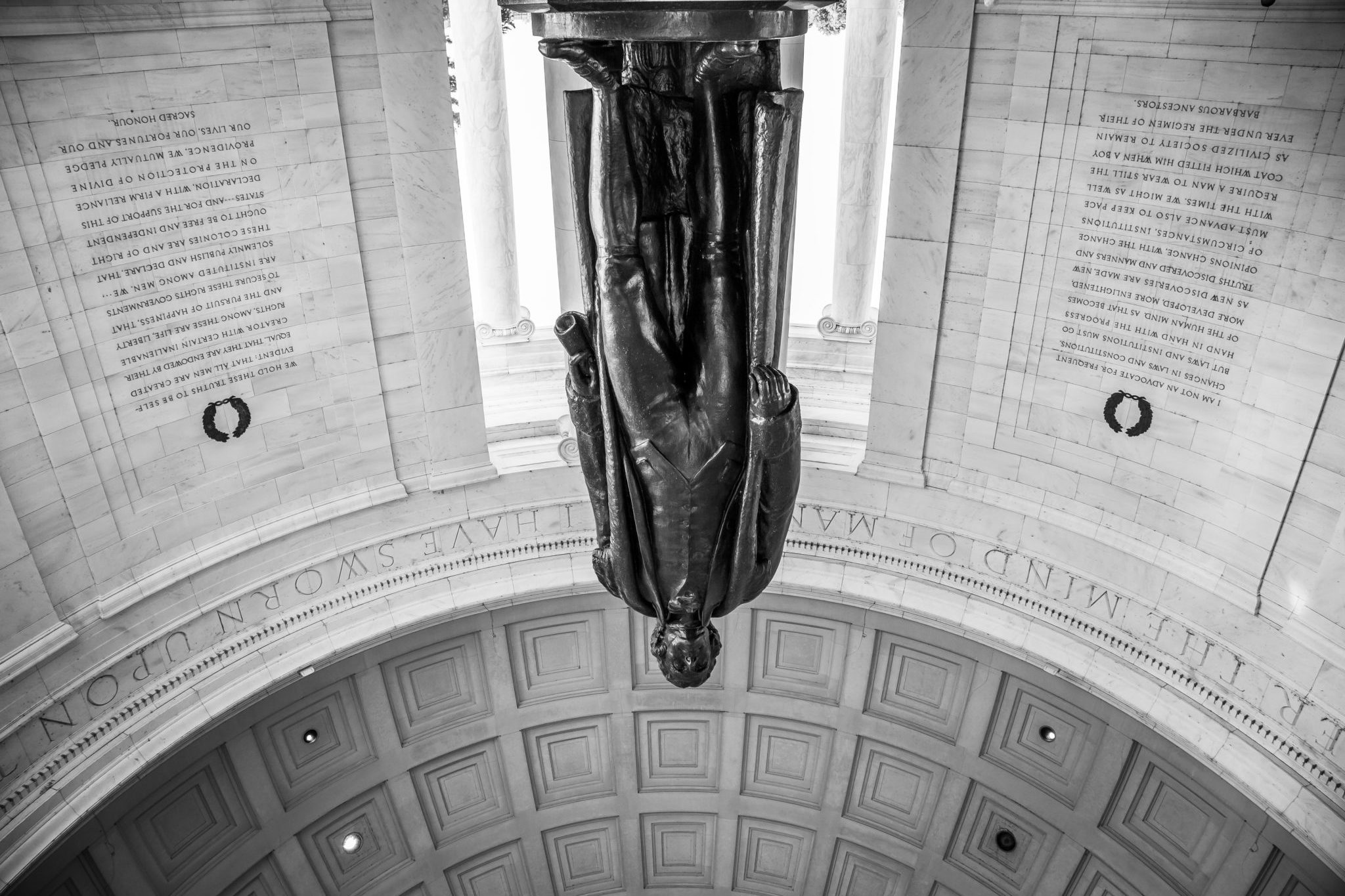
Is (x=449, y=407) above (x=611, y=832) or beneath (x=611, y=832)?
above

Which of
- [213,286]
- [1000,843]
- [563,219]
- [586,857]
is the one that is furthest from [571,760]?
[213,286]

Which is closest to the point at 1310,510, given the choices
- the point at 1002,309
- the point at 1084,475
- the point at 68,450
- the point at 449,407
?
the point at 1084,475

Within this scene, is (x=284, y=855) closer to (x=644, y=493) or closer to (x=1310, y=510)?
(x=644, y=493)

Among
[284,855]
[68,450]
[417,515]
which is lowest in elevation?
[284,855]

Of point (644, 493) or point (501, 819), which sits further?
point (501, 819)

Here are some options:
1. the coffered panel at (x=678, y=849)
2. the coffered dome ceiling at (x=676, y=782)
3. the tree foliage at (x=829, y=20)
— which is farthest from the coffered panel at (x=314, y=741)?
the tree foliage at (x=829, y=20)

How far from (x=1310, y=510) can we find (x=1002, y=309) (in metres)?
3.08

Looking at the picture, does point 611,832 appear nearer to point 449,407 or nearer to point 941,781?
point 941,781

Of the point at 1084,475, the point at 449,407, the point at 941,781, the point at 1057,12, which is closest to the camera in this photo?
the point at 1057,12

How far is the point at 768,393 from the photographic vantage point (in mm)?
6324

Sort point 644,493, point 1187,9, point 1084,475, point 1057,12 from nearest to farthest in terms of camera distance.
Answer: point 644,493 → point 1187,9 → point 1057,12 → point 1084,475

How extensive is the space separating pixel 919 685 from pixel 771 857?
3.38 meters

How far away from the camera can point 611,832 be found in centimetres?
1356

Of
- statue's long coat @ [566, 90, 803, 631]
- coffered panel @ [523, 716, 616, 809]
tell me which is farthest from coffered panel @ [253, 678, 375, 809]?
statue's long coat @ [566, 90, 803, 631]
